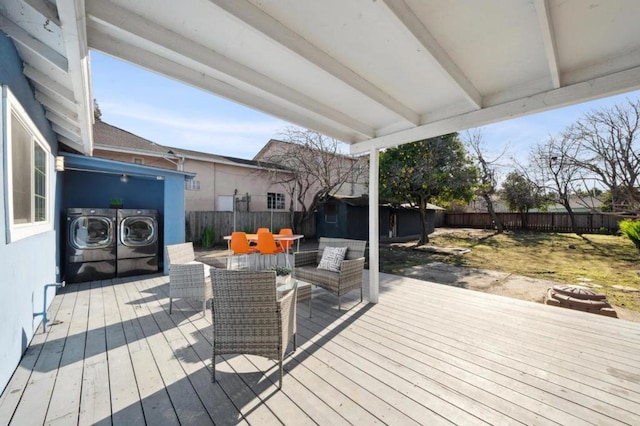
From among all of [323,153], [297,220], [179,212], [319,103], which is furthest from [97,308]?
[297,220]

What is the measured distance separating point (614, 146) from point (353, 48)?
43.3 feet

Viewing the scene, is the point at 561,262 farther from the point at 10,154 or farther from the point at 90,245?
the point at 90,245

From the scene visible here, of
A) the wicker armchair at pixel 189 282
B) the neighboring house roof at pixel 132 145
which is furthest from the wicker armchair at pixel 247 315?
the neighboring house roof at pixel 132 145

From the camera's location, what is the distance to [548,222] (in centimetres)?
1812

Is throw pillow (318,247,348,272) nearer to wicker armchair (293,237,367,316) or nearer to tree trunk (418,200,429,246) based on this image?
wicker armchair (293,237,367,316)

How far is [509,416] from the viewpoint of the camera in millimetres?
1838

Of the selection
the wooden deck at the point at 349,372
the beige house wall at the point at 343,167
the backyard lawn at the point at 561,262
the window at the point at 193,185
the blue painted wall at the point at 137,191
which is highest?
the beige house wall at the point at 343,167

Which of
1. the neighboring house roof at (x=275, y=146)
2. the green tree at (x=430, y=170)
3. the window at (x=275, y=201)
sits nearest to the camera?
the green tree at (x=430, y=170)

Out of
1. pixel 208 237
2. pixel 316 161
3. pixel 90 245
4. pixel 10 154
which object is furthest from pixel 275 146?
pixel 10 154

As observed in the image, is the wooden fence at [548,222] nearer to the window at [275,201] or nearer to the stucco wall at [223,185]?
the window at [275,201]

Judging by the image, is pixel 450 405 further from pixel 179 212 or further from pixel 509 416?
pixel 179 212

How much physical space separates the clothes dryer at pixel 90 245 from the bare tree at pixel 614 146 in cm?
1449

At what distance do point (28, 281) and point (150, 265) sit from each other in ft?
10.5

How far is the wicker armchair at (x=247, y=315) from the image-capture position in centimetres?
217
